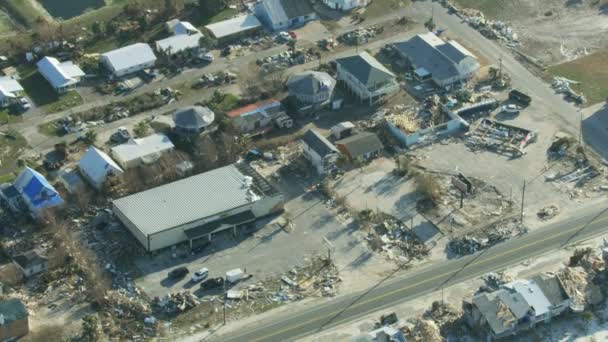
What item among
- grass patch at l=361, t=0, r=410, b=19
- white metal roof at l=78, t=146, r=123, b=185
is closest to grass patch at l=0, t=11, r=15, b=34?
white metal roof at l=78, t=146, r=123, b=185

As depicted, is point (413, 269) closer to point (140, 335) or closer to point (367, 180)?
point (367, 180)

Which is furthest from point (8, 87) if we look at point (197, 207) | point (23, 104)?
point (197, 207)

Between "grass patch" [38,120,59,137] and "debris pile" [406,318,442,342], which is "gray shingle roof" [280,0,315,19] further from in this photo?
"debris pile" [406,318,442,342]

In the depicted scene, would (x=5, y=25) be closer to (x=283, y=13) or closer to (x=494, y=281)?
(x=283, y=13)

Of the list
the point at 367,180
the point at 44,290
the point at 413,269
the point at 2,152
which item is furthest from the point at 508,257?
the point at 2,152

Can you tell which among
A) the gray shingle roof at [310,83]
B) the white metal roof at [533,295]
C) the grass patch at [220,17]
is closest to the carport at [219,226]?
the gray shingle roof at [310,83]

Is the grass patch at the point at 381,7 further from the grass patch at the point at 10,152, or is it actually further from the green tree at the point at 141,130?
the grass patch at the point at 10,152
